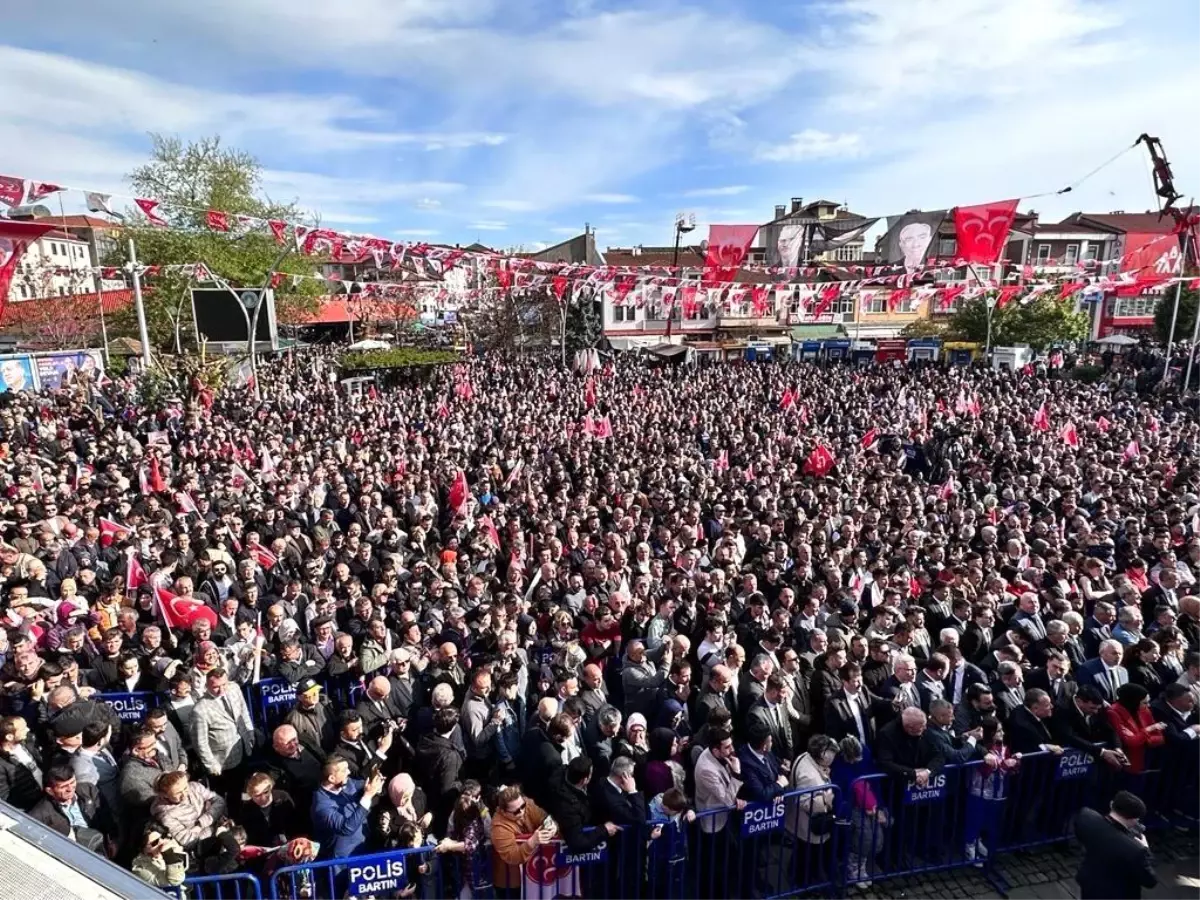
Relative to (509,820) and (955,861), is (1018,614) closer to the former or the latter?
(955,861)

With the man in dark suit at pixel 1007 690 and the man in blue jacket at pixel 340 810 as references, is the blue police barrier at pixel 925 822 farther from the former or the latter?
the man in blue jacket at pixel 340 810

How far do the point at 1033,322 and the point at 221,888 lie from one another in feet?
142

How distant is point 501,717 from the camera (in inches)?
198

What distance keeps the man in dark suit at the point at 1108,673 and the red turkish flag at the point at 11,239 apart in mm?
13666

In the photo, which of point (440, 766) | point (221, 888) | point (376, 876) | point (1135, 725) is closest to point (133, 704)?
point (221, 888)

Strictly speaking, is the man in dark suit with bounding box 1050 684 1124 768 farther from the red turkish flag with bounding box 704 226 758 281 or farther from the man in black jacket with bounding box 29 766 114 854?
the red turkish flag with bounding box 704 226 758 281

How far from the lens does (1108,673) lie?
5.75 meters

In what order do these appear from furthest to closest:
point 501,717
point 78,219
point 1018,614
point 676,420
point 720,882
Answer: point 78,219 → point 676,420 → point 1018,614 → point 501,717 → point 720,882

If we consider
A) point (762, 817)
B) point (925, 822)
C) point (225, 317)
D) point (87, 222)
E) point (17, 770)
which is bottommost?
point (925, 822)

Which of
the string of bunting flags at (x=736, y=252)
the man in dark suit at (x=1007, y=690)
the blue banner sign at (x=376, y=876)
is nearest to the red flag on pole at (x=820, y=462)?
the string of bunting flags at (x=736, y=252)

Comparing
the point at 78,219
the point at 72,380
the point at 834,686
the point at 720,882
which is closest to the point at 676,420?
the point at 834,686

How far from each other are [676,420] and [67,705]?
49.0 ft

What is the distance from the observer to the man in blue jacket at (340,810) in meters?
3.96

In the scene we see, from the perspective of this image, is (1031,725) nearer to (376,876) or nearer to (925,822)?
(925,822)
